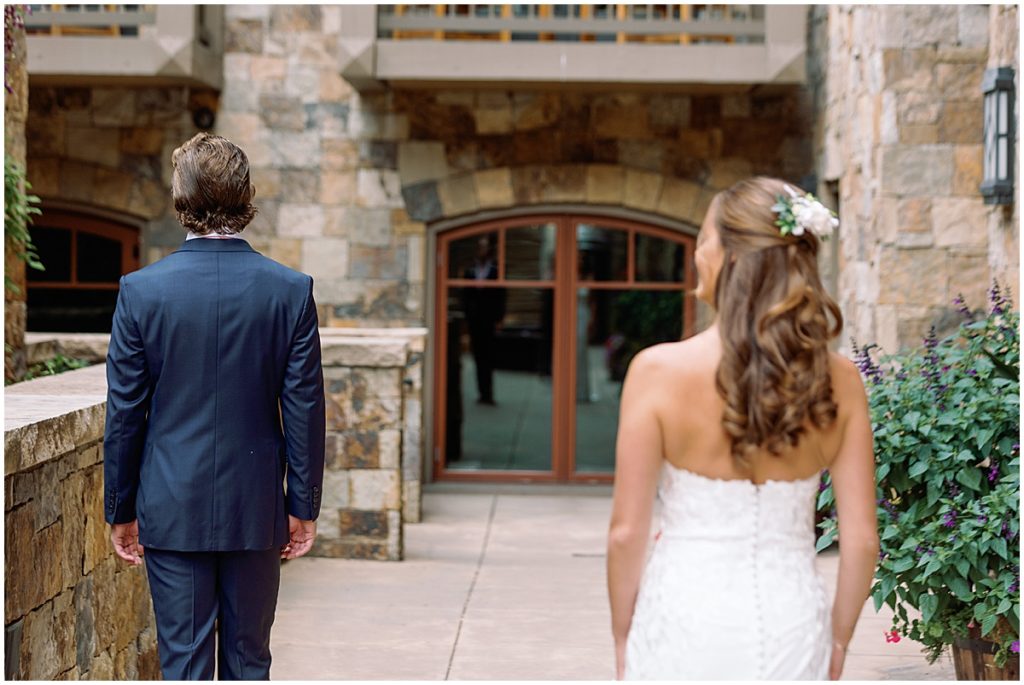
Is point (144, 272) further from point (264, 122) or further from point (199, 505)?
point (264, 122)

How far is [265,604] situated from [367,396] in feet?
13.1

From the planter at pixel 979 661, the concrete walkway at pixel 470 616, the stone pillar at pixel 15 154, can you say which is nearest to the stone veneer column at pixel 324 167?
the concrete walkway at pixel 470 616

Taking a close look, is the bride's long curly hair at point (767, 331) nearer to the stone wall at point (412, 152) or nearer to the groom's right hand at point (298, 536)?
the groom's right hand at point (298, 536)

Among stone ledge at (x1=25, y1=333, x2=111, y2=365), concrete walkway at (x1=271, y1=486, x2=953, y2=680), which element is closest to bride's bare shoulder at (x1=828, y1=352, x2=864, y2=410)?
concrete walkway at (x1=271, y1=486, x2=953, y2=680)

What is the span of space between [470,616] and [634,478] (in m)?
3.75

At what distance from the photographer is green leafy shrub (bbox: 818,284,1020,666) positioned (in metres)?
3.90

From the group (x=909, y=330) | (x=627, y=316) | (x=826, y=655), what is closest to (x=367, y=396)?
(x=909, y=330)

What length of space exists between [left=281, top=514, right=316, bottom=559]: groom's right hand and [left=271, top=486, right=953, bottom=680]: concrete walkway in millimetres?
1760

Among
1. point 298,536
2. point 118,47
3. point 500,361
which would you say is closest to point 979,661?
point 298,536

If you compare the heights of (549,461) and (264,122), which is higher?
(264,122)

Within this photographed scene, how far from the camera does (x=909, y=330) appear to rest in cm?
759

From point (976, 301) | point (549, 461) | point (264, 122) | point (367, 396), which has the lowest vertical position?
point (549, 461)

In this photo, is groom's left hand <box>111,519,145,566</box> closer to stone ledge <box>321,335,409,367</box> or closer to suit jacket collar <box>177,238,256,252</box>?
suit jacket collar <box>177,238,256,252</box>

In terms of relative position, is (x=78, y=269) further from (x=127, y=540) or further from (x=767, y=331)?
(x=767, y=331)
